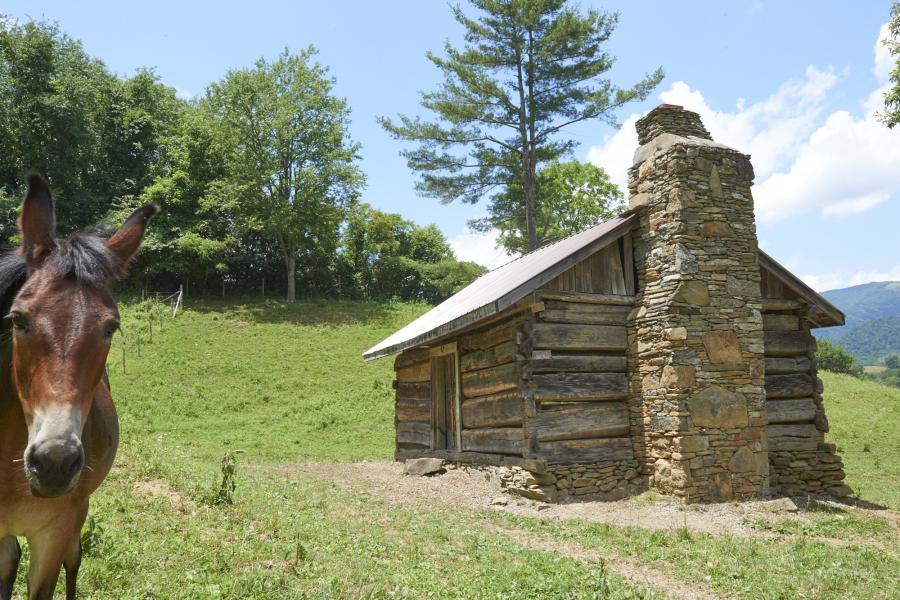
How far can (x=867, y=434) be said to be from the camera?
60.4ft

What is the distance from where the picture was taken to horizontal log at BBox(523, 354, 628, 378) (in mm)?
10797

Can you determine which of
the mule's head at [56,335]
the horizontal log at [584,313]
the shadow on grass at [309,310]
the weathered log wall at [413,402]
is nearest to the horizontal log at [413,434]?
the weathered log wall at [413,402]

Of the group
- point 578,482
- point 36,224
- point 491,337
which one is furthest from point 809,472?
point 36,224

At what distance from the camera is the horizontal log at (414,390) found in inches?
587

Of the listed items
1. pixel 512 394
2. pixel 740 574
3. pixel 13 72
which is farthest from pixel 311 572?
pixel 13 72

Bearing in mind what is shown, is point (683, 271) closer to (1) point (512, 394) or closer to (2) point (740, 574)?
(1) point (512, 394)

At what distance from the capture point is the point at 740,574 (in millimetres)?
6164

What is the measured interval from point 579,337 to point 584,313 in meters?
0.48

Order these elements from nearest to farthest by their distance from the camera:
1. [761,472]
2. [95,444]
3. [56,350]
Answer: [56,350] → [95,444] → [761,472]

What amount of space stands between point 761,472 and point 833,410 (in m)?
13.7

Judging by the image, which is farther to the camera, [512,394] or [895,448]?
[895,448]

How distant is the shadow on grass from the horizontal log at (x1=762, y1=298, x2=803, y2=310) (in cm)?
2322

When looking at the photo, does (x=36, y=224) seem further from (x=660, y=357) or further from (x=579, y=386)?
(x=660, y=357)

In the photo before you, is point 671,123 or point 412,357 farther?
point 412,357
